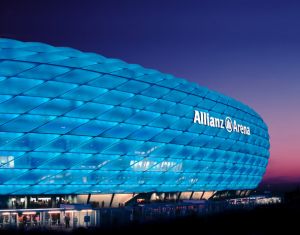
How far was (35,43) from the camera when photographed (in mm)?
43375

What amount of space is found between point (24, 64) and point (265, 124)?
55182mm

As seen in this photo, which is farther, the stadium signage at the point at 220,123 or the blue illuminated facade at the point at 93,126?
the stadium signage at the point at 220,123

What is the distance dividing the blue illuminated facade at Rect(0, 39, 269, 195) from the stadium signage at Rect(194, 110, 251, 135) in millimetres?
435

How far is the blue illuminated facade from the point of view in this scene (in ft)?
134

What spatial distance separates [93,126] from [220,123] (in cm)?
2331

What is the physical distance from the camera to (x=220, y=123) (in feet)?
209

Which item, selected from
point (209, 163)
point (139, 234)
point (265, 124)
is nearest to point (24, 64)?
point (139, 234)

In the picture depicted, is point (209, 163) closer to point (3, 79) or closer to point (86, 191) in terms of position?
point (86, 191)

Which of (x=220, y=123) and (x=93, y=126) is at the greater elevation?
(x=220, y=123)

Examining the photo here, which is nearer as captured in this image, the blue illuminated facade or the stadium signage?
the blue illuminated facade

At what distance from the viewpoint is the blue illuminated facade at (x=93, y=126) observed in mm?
40844

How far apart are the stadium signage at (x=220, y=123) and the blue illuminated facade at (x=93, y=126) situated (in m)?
0.43

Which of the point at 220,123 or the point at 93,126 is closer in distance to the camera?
the point at 93,126

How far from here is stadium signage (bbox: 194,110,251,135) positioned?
5834 centimetres
